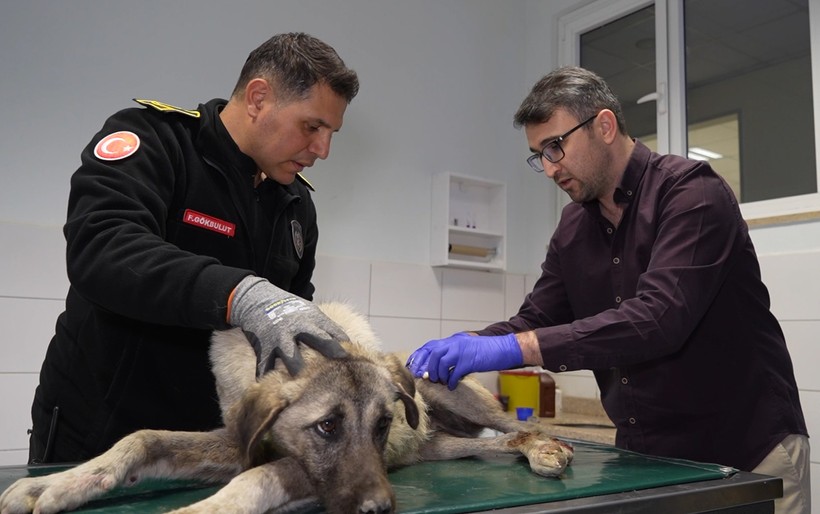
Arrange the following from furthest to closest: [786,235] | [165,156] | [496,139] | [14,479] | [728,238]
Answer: [496,139] < [786,235] < [728,238] < [165,156] < [14,479]

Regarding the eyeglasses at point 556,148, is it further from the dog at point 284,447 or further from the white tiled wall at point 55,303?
the white tiled wall at point 55,303

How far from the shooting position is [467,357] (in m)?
1.89

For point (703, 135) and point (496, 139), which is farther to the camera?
point (496, 139)

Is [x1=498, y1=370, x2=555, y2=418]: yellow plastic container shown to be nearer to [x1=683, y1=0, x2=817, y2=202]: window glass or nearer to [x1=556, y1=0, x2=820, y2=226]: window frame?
[x1=556, y1=0, x2=820, y2=226]: window frame

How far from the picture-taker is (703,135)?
401 cm

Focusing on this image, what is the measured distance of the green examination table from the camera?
1220 millimetres

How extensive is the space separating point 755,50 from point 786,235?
120cm

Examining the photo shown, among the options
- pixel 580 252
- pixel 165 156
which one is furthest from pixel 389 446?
pixel 580 252

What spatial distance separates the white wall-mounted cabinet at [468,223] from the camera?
4.25 metres

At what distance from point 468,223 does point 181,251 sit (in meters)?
3.17

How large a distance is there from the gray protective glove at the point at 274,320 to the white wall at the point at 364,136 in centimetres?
201

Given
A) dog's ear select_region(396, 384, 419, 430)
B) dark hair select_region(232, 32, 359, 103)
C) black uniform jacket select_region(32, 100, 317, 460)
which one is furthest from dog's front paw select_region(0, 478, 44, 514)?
dark hair select_region(232, 32, 359, 103)

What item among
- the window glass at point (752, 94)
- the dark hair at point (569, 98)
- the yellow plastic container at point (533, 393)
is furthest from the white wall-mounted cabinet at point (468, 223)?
the dark hair at point (569, 98)

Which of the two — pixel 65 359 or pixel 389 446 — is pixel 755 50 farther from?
pixel 65 359
